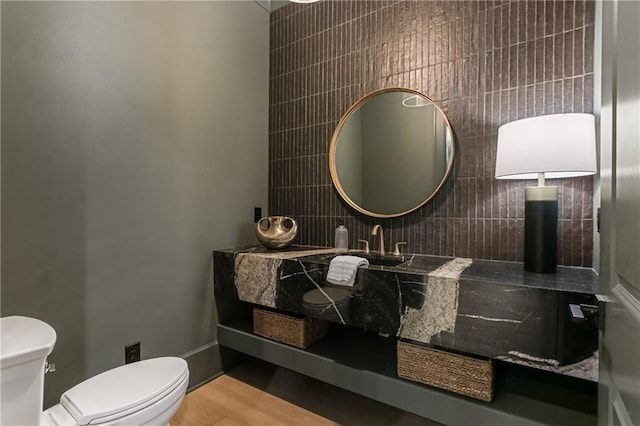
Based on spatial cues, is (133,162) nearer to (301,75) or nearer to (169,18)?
(169,18)

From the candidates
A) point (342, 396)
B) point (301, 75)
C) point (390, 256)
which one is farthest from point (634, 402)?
point (301, 75)

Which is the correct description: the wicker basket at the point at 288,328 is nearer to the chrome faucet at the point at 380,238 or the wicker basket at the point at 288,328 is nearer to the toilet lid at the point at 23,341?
the chrome faucet at the point at 380,238

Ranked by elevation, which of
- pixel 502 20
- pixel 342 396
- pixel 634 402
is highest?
pixel 502 20

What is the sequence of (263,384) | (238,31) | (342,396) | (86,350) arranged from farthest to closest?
(238,31)
(263,384)
(342,396)
(86,350)

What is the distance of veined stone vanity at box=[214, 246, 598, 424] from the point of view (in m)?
1.11

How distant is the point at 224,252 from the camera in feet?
6.83

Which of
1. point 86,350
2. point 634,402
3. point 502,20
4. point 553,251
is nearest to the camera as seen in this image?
point 634,402

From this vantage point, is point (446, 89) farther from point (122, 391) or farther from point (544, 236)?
point (122, 391)

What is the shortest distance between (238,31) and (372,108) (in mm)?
1169

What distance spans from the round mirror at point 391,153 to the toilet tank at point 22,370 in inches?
67.1

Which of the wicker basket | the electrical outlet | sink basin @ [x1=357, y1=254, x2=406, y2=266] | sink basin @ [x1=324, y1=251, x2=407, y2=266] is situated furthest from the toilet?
sink basin @ [x1=357, y1=254, x2=406, y2=266]

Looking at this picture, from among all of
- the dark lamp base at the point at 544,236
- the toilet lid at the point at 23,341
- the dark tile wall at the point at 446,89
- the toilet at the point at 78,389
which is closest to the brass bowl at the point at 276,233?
the dark tile wall at the point at 446,89

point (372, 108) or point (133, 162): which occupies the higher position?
point (372, 108)

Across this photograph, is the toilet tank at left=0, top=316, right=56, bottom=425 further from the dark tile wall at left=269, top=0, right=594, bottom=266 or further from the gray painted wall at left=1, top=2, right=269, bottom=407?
the dark tile wall at left=269, top=0, right=594, bottom=266
